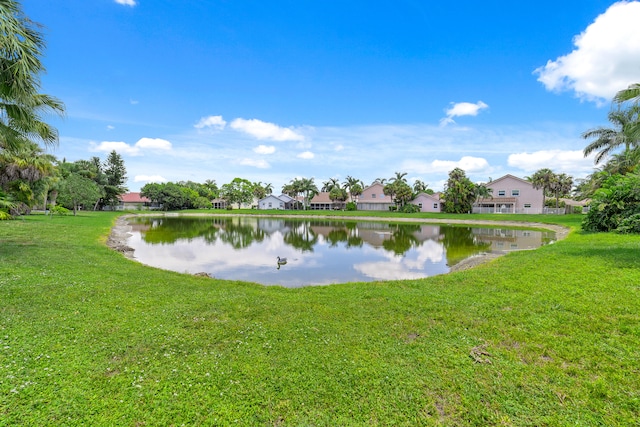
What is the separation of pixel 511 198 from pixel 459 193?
415 inches

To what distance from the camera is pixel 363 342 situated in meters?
5.08

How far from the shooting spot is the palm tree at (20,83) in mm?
8008

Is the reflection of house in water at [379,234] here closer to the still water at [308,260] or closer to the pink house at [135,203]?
the still water at [308,260]

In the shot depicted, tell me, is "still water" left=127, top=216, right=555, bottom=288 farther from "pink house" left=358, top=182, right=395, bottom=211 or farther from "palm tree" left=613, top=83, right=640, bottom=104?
"pink house" left=358, top=182, right=395, bottom=211

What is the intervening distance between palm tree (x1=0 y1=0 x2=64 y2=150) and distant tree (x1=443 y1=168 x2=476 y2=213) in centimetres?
5842

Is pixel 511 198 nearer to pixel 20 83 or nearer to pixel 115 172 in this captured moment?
pixel 20 83

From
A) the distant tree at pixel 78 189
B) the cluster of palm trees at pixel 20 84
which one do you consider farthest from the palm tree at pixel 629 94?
the distant tree at pixel 78 189

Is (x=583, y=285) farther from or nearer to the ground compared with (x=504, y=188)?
nearer to the ground

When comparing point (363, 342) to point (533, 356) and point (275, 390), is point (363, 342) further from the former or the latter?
point (533, 356)

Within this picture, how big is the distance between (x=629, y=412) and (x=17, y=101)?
15.5 metres

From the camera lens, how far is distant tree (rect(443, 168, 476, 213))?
56250mm

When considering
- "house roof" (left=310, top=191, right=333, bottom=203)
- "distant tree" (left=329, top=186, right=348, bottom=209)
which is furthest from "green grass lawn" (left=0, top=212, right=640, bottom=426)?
"house roof" (left=310, top=191, right=333, bottom=203)

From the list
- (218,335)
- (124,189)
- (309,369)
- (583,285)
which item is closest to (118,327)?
(218,335)

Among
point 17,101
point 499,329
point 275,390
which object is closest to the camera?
point 275,390
